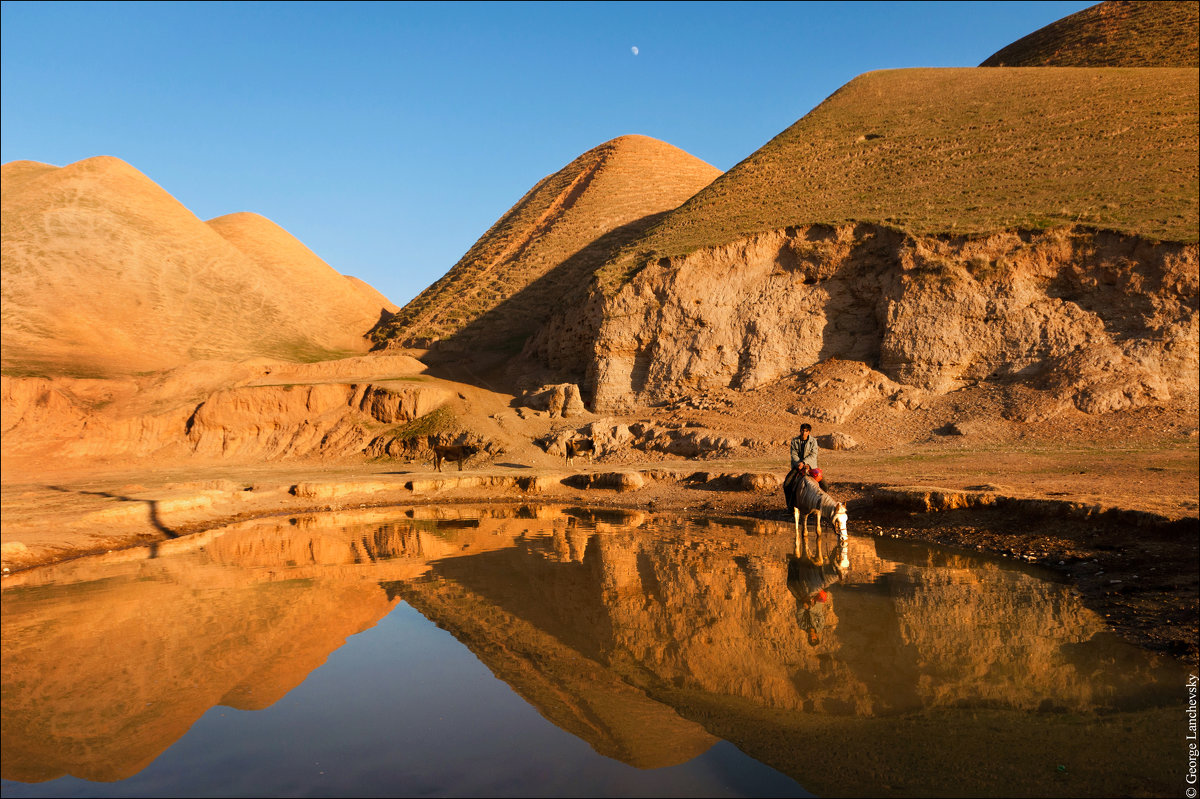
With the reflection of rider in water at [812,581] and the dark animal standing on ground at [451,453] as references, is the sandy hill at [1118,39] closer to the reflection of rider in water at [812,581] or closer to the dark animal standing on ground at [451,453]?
the dark animal standing on ground at [451,453]

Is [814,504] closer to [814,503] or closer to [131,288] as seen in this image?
[814,503]

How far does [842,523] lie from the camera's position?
1150 centimetres

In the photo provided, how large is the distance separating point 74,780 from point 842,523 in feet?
33.1

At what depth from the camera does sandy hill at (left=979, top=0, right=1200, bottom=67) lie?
174 ft

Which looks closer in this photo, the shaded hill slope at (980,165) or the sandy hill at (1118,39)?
the shaded hill slope at (980,165)

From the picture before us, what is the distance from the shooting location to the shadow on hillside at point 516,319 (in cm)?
4119

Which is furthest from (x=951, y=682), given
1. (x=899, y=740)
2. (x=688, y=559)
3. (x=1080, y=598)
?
(x=688, y=559)


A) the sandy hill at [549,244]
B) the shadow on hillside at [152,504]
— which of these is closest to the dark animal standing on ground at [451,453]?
the shadow on hillside at [152,504]

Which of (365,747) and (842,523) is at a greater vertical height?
(842,523)

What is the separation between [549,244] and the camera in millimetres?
54188

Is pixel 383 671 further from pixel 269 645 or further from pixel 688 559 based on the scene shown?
pixel 688 559

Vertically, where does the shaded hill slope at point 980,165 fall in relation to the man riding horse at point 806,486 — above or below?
above

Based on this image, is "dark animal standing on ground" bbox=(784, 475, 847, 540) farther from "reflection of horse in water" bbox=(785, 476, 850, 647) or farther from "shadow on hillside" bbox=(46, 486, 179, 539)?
"shadow on hillside" bbox=(46, 486, 179, 539)

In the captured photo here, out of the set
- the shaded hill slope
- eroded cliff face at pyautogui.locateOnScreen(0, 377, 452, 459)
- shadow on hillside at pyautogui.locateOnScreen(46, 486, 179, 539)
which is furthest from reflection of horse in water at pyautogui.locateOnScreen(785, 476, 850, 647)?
eroded cliff face at pyautogui.locateOnScreen(0, 377, 452, 459)
